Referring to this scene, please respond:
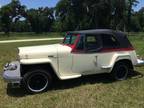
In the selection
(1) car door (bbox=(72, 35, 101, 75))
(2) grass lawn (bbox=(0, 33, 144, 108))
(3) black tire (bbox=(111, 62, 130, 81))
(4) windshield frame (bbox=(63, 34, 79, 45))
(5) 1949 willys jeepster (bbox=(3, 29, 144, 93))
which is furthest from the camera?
(3) black tire (bbox=(111, 62, 130, 81))

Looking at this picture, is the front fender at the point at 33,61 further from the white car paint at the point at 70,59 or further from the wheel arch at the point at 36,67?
the wheel arch at the point at 36,67

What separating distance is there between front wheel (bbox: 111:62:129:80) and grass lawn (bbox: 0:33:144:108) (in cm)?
22

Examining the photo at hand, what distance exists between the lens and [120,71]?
27.4 feet

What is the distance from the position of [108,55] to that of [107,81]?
2.77 ft

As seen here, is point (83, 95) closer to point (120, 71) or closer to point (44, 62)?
point (44, 62)

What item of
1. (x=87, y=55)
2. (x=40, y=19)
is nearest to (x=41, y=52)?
(x=87, y=55)

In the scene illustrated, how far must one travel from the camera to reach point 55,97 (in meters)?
6.74

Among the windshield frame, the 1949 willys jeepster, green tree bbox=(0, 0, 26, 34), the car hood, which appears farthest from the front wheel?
green tree bbox=(0, 0, 26, 34)

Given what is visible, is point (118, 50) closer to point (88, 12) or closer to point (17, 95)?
point (17, 95)

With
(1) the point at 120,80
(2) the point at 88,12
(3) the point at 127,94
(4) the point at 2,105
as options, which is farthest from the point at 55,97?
(2) the point at 88,12

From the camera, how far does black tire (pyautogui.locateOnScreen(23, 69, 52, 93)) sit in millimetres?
7045

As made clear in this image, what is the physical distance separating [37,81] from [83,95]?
1.33 meters

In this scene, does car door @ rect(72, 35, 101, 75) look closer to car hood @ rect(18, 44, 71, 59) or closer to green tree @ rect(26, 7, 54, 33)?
car hood @ rect(18, 44, 71, 59)

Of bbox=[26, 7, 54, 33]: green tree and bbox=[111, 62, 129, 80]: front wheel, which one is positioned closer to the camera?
bbox=[111, 62, 129, 80]: front wheel
